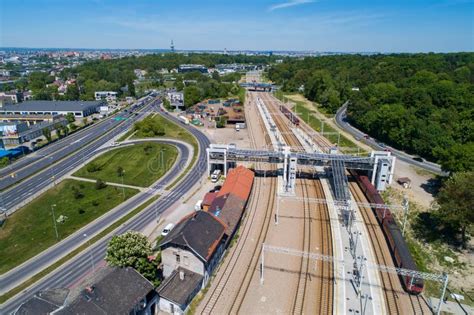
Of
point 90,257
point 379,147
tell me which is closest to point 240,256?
point 90,257

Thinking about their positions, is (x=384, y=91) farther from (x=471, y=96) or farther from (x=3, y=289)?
(x=3, y=289)

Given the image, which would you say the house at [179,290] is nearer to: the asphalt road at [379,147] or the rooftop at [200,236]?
the rooftop at [200,236]

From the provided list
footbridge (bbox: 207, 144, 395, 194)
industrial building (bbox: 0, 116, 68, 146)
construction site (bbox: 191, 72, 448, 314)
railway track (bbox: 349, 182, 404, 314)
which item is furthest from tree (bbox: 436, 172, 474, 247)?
industrial building (bbox: 0, 116, 68, 146)

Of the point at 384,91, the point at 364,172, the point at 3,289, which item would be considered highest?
Result: the point at 384,91

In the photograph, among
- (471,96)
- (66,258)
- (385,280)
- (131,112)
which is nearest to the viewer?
(385,280)

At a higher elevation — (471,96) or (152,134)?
(471,96)

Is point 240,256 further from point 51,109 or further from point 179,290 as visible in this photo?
point 51,109

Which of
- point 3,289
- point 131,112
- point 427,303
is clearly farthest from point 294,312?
point 131,112

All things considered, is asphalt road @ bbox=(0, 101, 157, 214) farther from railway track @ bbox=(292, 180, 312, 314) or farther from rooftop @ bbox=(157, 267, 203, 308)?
railway track @ bbox=(292, 180, 312, 314)
